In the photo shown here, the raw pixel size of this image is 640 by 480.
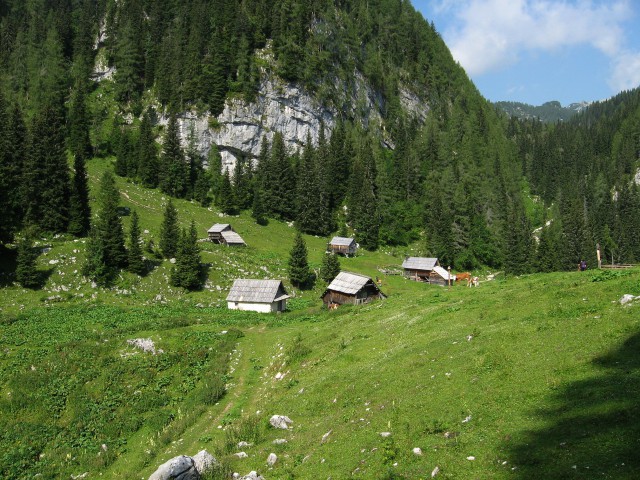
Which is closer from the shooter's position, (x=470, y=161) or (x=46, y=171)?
(x=46, y=171)

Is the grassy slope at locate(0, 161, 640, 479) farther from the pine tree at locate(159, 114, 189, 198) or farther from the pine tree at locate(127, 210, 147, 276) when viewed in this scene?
the pine tree at locate(159, 114, 189, 198)

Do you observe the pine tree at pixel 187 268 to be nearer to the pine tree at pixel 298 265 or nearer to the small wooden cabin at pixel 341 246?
the pine tree at pixel 298 265

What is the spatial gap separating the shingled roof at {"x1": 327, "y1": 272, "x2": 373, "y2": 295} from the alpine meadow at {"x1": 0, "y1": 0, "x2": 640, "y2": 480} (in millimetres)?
271

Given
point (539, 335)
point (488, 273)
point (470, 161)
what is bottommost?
point (488, 273)

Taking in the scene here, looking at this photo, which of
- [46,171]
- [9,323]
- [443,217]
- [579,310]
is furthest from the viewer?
[443,217]

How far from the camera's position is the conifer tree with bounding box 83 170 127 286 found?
6216cm

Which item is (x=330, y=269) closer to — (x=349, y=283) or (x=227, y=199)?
(x=349, y=283)

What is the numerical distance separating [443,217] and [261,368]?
292ft

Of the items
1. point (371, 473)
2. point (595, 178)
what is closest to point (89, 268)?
point (371, 473)

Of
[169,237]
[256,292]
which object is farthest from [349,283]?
[169,237]

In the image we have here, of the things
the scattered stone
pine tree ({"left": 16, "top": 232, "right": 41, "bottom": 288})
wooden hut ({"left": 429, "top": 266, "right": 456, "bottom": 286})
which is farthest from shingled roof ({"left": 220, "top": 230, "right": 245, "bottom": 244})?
the scattered stone

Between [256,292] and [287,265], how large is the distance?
20.8 m

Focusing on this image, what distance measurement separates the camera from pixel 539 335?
68.9 ft

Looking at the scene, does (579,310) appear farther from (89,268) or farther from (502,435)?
(89,268)
